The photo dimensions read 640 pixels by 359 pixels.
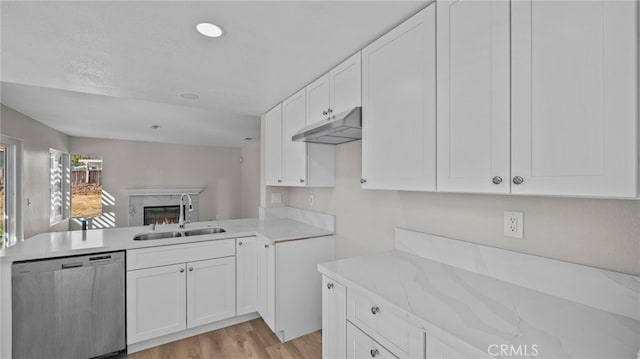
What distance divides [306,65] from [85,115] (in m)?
3.72

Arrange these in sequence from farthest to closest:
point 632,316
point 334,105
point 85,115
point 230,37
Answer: point 85,115 → point 334,105 → point 230,37 → point 632,316

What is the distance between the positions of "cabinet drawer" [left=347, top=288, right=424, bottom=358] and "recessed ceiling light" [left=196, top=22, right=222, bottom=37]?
1.59 meters

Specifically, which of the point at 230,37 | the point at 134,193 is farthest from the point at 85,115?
the point at 230,37

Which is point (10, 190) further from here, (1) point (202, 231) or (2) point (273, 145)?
(2) point (273, 145)

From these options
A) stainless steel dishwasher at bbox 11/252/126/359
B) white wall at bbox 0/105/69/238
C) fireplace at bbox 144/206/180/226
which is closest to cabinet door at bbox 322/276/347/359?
stainless steel dishwasher at bbox 11/252/126/359

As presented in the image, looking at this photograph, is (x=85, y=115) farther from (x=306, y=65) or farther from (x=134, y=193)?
(x=306, y=65)

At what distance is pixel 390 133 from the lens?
150 cm

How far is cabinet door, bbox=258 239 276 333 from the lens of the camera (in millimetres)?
Answer: 2232

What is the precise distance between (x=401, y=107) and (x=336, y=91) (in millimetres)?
646

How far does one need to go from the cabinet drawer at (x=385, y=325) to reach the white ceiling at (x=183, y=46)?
1420mm

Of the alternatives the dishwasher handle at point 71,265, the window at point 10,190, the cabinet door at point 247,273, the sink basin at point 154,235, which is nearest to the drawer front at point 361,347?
the cabinet door at point 247,273

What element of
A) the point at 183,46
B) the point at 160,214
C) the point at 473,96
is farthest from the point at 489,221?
the point at 160,214

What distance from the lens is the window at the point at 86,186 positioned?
5559 mm
